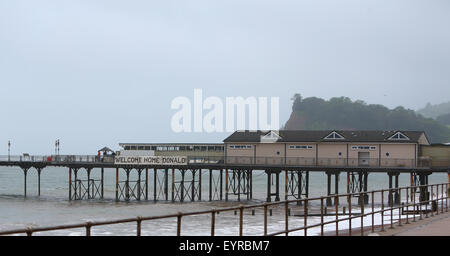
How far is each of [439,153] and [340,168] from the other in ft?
28.5

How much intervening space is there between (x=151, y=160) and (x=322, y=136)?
1783 cm

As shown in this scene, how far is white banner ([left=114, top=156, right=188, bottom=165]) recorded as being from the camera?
5955 cm

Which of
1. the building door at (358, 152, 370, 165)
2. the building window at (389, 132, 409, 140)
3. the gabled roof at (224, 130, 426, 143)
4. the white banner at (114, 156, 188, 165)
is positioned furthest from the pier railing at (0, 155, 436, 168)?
the building window at (389, 132, 409, 140)

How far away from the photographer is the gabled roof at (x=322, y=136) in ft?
174

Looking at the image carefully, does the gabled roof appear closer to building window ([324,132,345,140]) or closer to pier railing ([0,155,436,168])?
building window ([324,132,345,140])

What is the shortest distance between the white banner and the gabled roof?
16.8 feet

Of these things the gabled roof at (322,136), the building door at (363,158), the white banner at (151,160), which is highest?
the gabled roof at (322,136)

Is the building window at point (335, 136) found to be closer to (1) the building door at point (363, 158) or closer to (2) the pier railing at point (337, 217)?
(1) the building door at point (363, 158)

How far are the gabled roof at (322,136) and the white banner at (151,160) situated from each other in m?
5.12

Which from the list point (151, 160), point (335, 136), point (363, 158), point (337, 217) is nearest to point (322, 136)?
point (335, 136)

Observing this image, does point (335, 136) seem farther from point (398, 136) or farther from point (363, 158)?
point (398, 136)

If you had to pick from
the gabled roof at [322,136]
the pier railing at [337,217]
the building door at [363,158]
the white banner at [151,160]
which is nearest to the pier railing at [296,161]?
the building door at [363,158]
